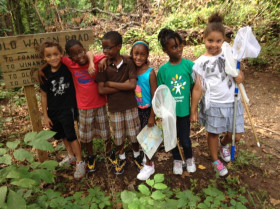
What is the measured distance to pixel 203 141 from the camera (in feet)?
11.7

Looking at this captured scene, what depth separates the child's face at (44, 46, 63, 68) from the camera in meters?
2.44

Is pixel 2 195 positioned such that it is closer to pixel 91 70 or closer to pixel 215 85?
pixel 91 70

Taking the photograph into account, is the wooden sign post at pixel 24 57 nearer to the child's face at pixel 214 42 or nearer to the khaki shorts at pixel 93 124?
the khaki shorts at pixel 93 124

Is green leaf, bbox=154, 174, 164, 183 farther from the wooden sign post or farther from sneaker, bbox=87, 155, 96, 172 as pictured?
the wooden sign post

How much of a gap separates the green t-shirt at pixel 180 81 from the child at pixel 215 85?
0.08 metres

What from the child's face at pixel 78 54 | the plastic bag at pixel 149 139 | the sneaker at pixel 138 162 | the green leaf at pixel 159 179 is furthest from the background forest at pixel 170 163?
the child's face at pixel 78 54

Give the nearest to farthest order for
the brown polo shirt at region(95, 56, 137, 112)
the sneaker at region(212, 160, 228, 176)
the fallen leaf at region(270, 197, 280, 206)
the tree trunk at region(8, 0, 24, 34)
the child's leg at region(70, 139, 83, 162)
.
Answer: the fallen leaf at region(270, 197, 280, 206), the brown polo shirt at region(95, 56, 137, 112), the sneaker at region(212, 160, 228, 176), the child's leg at region(70, 139, 83, 162), the tree trunk at region(8, 0, 24, 34)

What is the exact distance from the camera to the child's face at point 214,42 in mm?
2383

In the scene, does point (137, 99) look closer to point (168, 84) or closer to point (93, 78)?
point (168, 84)

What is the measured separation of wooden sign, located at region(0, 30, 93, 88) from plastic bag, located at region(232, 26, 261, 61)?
2.09 meters

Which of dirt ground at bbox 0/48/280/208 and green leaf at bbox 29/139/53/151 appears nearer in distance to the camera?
green leaf at bbox 29/139/53/151

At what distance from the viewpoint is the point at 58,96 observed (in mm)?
2639

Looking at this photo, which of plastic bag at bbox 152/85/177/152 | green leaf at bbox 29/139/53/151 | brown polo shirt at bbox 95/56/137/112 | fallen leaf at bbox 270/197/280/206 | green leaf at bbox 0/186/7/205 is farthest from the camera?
brown polo shirt at bbox 95/56/137/112

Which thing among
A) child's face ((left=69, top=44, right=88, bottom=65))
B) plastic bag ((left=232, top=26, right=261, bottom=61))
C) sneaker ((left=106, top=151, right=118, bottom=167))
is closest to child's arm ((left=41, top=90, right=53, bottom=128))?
child's face ((left=69, top=44, right=88, bottom=65))
